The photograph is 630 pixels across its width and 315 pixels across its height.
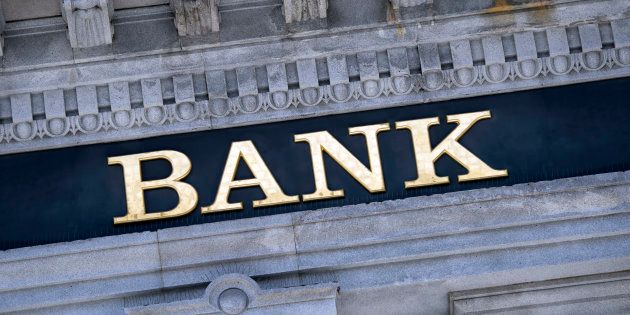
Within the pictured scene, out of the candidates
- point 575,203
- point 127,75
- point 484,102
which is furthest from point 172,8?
point 575,203

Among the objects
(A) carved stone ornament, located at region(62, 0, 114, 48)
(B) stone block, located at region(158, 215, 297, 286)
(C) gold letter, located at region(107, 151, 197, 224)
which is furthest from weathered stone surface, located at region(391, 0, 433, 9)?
(A) carved stone ornament, located at region(62, 0, 114, 48)

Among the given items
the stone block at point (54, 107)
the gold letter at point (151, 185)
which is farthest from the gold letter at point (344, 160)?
the stone block at point (54, 107)

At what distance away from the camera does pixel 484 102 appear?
2200cm

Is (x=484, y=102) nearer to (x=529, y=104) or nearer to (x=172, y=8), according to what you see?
(x=529, y=104)

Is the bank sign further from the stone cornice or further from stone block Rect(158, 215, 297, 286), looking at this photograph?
stone block Rect(158, 215, 297, 286)

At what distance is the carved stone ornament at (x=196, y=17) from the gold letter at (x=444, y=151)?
9.43 feet

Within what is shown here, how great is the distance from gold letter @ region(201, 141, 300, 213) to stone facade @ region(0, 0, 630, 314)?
34 centimetres

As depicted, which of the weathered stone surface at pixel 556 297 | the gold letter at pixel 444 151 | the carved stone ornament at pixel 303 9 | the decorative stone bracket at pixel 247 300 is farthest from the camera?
the carved stone ornament at pixel 303 9

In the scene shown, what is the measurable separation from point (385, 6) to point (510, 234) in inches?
142

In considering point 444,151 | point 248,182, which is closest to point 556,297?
point 444,151

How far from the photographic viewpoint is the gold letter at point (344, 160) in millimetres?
21516

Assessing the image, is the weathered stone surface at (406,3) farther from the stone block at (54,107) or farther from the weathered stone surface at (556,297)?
the stone block at (54,107)

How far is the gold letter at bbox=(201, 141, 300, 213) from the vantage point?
21.5 meters

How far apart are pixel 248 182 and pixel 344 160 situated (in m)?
1.31
